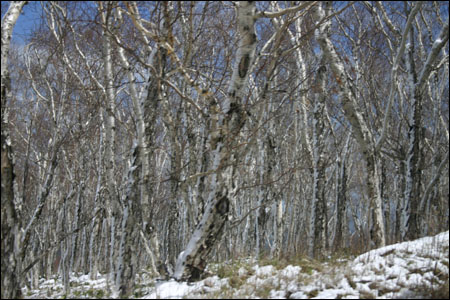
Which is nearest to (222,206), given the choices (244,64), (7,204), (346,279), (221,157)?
(221,157)

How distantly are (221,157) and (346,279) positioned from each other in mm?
2089

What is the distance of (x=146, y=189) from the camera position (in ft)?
16.4

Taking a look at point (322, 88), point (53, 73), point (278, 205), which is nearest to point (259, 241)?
point (278, 205)

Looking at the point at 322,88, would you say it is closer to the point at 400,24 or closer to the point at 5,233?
the point at 400,24

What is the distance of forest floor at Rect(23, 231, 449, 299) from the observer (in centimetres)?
355

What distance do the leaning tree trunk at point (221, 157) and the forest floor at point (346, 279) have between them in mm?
275

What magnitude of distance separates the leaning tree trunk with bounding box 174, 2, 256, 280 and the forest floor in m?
0.27

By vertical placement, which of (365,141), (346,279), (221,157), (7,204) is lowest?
(346,279)

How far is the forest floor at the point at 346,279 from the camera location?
355 centimetres

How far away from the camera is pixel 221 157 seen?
444 cm

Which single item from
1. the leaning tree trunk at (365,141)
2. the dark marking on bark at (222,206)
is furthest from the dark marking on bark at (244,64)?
the leaning tree trunk at (365,141)

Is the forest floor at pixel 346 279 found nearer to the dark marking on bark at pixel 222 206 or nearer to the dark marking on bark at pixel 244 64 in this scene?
the dark marking on bark at pixel 222 206

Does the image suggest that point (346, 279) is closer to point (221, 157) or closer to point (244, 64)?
point (221, 157)

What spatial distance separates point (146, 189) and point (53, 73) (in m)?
6.49
